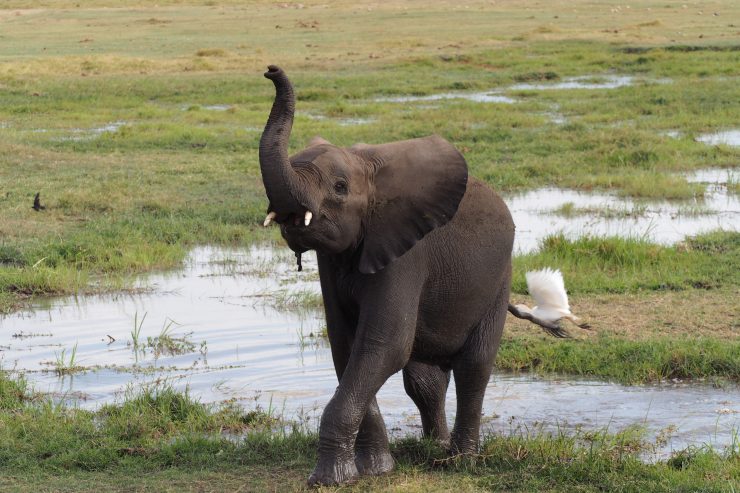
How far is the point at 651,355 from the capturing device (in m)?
6.96

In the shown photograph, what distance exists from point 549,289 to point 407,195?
1358mm

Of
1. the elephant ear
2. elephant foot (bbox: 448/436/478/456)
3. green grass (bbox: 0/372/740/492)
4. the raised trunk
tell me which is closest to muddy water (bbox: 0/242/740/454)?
green grass (bbox: 0/372/740/492)

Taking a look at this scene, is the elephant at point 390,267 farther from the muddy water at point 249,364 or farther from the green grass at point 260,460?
the muddy water at point 249,364

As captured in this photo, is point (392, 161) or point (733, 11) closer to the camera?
point (392, 161)

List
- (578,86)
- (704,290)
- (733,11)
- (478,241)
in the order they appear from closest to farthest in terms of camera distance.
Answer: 1. (478,241)
2. (704,290)
3. (578,86)
4. (733,11)

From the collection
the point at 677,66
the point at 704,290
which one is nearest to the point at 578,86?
the point at 677,66

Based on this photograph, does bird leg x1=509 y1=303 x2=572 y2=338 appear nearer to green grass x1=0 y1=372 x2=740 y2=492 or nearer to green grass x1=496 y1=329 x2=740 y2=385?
green grass x1=0 y1=372 x2=740 y2=492

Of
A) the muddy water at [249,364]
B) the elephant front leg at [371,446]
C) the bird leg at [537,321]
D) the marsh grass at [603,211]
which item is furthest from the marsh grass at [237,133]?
the elephant front leg at [371,446]

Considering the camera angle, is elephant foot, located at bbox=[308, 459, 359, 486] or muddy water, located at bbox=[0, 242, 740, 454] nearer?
elephant foot, located at bbox=[308, 459, 359, 486]

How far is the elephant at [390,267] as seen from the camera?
175 inches

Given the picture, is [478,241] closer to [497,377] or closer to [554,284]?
A: [554,284]

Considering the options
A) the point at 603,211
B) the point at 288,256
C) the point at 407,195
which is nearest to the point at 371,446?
the point at 407,195

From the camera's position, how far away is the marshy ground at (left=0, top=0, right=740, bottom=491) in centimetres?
532

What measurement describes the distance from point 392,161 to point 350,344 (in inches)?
30.9
